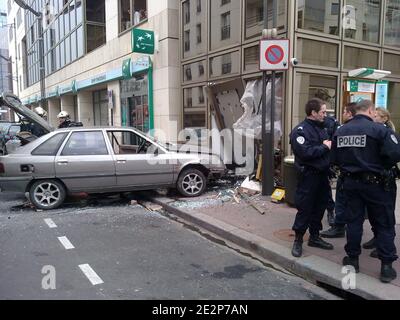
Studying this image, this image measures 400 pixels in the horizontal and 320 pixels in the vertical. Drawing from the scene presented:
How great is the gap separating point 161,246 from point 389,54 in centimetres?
807

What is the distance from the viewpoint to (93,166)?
24.5 ft

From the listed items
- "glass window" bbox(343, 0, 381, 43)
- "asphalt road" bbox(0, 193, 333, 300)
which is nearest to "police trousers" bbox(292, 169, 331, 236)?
"asphalt road" bbox(0, 193, 333, 300)

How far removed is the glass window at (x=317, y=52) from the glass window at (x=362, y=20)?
0.64m

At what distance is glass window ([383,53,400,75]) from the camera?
10000 mm

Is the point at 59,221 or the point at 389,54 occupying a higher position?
the point at 389,54

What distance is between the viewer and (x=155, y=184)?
26.1ft

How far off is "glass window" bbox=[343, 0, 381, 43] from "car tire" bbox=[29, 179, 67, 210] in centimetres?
714

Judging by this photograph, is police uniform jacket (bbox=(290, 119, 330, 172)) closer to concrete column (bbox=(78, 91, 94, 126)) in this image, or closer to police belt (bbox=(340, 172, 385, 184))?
police belt (bbox=(340, 172, 385, 184))

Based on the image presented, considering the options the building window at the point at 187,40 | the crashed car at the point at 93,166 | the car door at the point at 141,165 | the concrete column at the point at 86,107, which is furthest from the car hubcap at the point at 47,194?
the concrete column at the point at 86,107

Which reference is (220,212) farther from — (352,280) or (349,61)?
(349,61)

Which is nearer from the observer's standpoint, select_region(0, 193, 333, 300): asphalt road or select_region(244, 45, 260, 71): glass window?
select_region(0, 193, 333, 300): asphalt road

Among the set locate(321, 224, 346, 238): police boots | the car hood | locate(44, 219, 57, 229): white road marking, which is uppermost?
the car hood

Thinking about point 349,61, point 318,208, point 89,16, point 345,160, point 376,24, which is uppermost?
point 89,16
